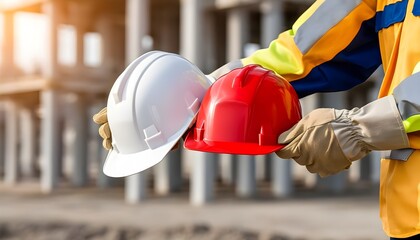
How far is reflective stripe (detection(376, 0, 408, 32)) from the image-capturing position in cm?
147

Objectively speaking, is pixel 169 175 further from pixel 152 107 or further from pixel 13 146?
pixel 152 107

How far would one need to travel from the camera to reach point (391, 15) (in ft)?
4.95

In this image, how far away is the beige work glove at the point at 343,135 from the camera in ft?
4.19

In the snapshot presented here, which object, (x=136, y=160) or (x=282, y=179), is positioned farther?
(x=282, y=179)

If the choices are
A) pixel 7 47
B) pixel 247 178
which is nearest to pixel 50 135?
pixel 7 47

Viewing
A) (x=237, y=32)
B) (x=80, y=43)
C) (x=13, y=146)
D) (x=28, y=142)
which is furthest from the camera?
(x=28, y=142)

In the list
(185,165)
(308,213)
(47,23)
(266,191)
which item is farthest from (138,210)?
(185,165)

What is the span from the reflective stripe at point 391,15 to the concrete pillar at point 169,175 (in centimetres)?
1284

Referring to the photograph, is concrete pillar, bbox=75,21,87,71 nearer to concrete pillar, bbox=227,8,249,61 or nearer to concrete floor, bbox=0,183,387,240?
concrete floor, bbox=0,183,387,240

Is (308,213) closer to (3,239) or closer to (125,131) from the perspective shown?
(3,239)

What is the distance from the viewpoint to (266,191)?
1393 centimetres

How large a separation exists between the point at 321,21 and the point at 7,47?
17.9 metres

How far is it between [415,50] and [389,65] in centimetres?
11

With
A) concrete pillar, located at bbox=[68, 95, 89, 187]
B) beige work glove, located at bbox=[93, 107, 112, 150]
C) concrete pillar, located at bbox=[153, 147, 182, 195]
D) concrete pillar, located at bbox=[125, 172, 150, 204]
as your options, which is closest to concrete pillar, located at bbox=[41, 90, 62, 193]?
concrete pillar, located at bbox=[68, 95, 89, 187]
